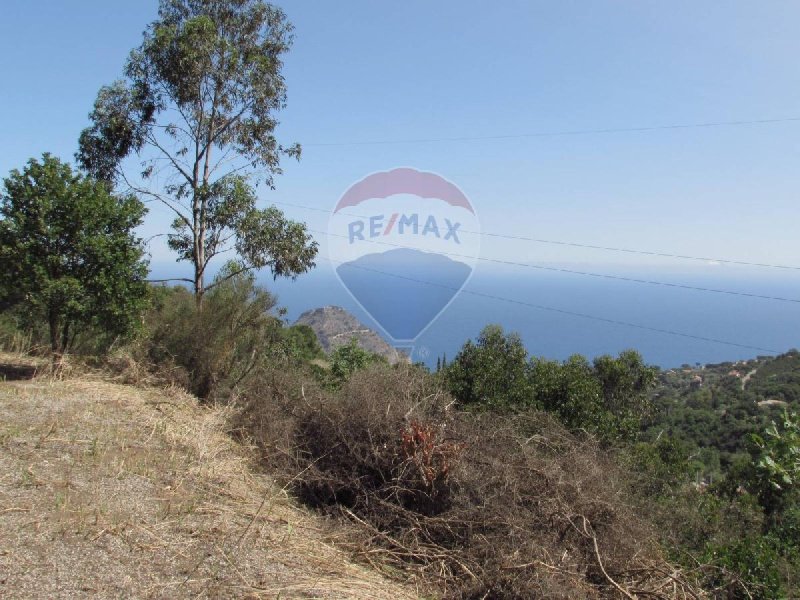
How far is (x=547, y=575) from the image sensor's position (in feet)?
14.1

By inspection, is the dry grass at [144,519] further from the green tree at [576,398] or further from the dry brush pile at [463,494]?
the green tree at [576,398]

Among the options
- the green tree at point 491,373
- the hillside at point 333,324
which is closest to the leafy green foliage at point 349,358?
the green tree at point 491,373

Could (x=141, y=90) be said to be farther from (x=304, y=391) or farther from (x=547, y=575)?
(x=547, y=575)

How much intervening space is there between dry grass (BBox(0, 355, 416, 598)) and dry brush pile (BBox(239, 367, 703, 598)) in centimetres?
45

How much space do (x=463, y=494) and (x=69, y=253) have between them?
651 cm

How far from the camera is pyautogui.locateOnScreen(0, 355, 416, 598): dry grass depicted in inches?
136

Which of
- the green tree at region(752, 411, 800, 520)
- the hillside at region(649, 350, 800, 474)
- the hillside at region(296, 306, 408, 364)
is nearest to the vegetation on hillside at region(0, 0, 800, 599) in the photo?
the green tree at region(752, 411, 800, 520)

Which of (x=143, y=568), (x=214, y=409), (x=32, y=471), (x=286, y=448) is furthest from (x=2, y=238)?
(x=143, y=568)

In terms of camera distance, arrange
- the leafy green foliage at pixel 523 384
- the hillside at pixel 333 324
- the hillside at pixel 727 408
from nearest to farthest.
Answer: the leafy green foliage at pixel 523 384, the hillside at pixel 727 408, the hillside at pixel 333 324

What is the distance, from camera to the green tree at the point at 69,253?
25.6 feet

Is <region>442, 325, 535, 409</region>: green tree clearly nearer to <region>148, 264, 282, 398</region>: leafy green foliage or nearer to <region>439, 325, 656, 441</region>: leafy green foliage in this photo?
<region>439, 325, 656, 441</region>: leafy green foliage

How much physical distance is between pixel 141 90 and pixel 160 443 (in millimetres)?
7128

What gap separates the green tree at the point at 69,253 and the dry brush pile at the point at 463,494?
10.4ft

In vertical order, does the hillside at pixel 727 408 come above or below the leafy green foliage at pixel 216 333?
below
